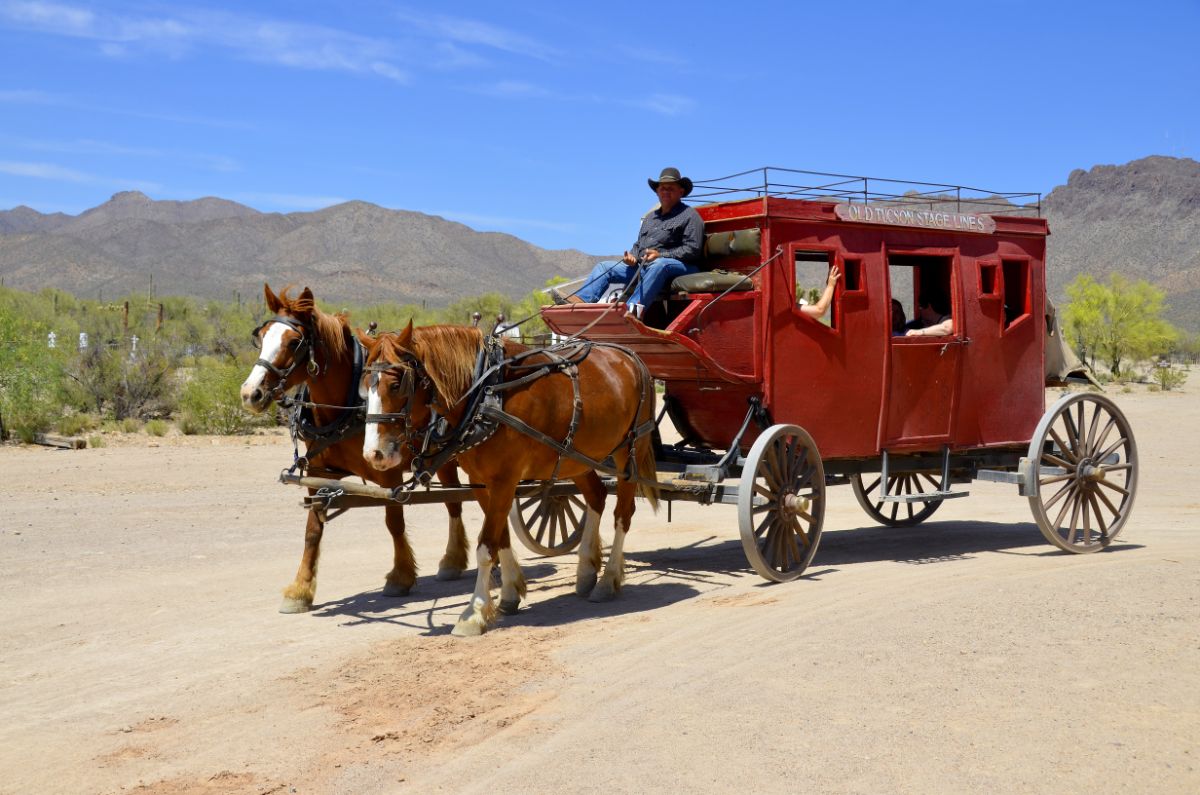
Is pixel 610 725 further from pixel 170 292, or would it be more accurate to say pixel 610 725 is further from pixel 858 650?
pixel 170 292

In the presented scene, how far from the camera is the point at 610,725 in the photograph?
548 centimetres

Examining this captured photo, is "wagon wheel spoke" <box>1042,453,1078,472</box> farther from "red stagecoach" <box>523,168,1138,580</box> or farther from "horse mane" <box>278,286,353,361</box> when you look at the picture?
"horse mane" <box>278,286,353,361</box>

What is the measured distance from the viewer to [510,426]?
25.2ft

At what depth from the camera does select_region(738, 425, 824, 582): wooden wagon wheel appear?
28.1ft

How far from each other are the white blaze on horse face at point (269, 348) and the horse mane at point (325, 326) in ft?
0.80

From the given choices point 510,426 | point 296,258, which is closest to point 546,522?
point 510,426

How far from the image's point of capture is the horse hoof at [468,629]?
7.46m

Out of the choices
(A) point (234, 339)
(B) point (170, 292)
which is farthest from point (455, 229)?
(A) point (234, 339)

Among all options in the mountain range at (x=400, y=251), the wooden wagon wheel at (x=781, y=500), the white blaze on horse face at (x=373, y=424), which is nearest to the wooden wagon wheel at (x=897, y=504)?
the wooden wagon wheel at (x=781, y=500)

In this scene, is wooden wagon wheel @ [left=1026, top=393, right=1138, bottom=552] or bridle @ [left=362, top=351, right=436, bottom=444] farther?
wooden wagon wheel @ [left=1026, top=393, right=1138, bottom=552]

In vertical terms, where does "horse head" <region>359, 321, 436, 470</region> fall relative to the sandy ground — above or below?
above

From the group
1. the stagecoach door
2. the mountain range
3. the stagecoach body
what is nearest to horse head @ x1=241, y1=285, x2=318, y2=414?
the stagecoach body

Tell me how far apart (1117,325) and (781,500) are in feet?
148

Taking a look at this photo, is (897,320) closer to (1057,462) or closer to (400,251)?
(1057,462)
